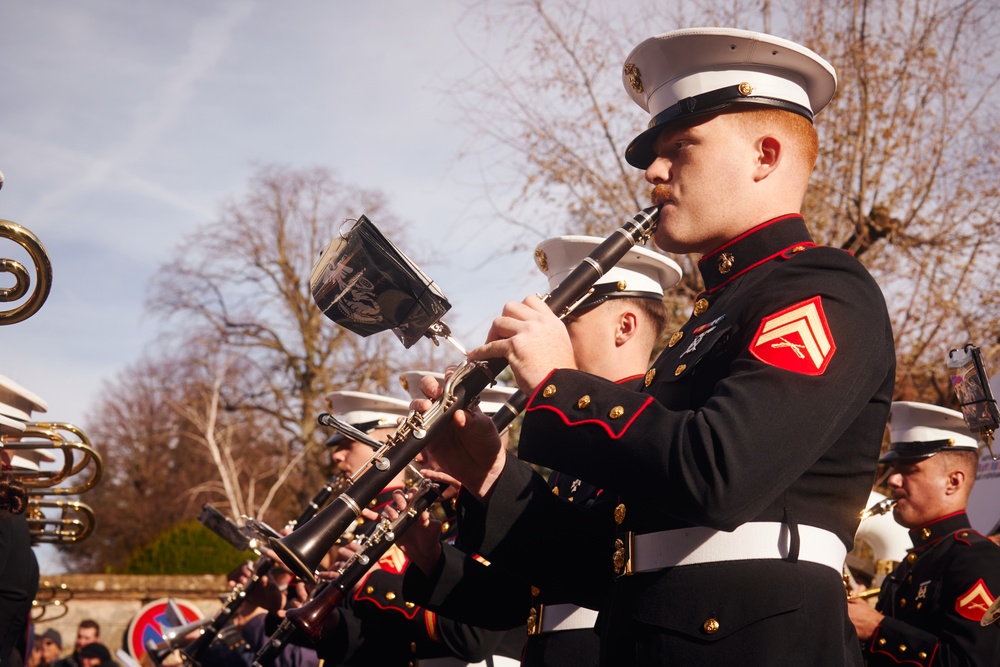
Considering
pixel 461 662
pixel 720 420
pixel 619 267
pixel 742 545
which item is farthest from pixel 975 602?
pixel 720 420

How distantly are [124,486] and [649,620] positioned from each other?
36191 millimetres

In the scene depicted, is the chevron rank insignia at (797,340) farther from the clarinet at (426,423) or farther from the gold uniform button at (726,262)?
the clarinet at (426,423)

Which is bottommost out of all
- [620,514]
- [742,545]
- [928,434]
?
[742,545]

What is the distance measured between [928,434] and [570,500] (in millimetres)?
3228

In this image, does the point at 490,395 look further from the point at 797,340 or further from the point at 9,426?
the point at 797,340

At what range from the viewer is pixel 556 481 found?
13.3 ft

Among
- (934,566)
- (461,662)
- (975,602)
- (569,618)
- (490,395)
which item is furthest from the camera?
(490,395)

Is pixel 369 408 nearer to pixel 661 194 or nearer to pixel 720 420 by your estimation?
pixel 661 194

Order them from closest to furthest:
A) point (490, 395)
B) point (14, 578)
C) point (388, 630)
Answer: point (388, 630) → point (490, 395) → point (14, 578)

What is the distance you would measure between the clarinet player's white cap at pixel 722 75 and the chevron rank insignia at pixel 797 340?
0.64 meters

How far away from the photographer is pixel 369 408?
742 centimetres

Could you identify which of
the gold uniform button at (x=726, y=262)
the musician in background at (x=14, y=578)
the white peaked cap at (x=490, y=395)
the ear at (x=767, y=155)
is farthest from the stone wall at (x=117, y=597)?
the ear at (x=767, y=155)

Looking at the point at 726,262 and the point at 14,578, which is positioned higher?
the point at 726,262

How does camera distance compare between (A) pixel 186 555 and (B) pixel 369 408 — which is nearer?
(B) pixel 369 408
